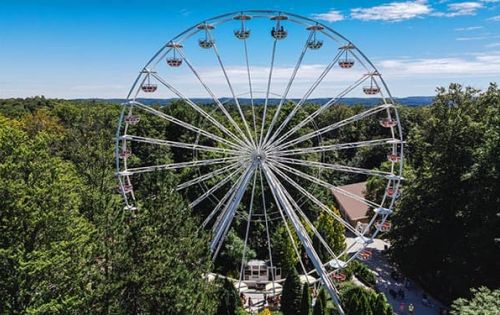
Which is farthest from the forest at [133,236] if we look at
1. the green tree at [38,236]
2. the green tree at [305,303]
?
the green tree at [305,303]

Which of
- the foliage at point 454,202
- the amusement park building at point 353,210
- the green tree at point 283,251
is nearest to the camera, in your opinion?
the foliage at point 454,202

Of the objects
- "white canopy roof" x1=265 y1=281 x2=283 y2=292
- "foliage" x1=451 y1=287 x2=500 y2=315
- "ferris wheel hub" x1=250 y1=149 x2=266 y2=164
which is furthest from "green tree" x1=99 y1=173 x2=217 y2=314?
"white canopy roof" x1=265 y1=281 x2=283 y2=292

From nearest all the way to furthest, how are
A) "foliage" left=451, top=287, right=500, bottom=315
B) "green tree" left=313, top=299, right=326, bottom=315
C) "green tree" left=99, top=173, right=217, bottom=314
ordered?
"green tree" left=99, top=173, right=217, bottom=314
"foliage" left=451, top=287, right=500, bottom=315
"green tree" left=313, top=299, right=326, bottom=315

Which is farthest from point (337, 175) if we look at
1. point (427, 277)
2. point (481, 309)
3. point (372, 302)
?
point (481, 309)

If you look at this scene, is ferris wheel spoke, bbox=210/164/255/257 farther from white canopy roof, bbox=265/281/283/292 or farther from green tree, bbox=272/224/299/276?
green tree, bbox=272/224/299/276

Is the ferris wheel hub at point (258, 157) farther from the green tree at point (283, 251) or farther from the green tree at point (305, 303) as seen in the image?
the green tree at point (283, 251)

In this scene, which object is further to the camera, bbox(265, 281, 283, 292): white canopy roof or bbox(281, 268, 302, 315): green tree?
bbox(265, 281, 283, 292): white canopy roof

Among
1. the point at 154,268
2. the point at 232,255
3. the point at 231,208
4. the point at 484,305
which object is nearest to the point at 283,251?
the point at 232,255
